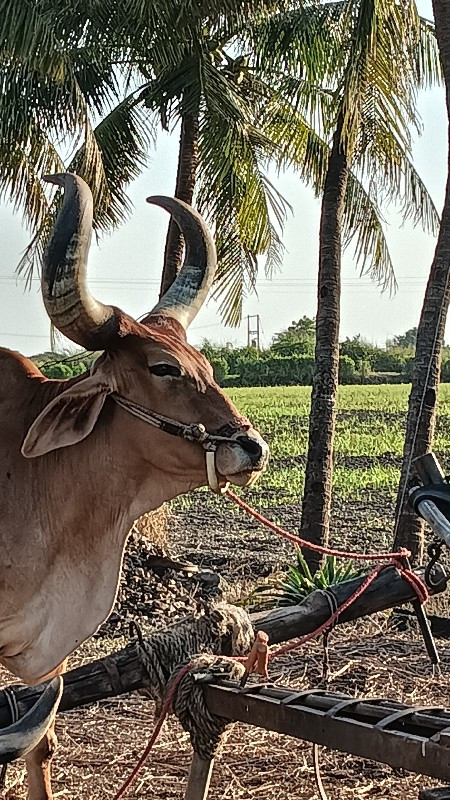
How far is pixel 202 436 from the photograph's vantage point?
133 inches

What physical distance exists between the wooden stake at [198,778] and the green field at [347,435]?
1230cm

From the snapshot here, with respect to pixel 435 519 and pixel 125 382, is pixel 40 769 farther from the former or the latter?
pixel 435 519

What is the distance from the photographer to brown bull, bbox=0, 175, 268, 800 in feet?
11.1

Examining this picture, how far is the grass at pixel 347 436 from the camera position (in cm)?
1795

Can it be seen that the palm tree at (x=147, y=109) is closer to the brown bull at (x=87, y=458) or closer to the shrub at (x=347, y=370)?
the brown bull at (x=87, y=458)

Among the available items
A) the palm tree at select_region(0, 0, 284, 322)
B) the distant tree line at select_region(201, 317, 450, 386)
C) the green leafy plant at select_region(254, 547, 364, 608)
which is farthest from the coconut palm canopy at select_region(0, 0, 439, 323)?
the distant tree line at select_region(201, 317, 450, 386)

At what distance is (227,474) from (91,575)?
2.04 ft

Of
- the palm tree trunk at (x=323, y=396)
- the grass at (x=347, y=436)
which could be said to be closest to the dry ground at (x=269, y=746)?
the palm tree trunk at (x=323, y=396)

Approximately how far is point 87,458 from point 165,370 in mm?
430

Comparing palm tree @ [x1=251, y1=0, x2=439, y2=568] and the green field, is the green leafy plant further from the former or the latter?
the green field

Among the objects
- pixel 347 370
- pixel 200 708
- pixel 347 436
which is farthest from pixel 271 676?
pixel 347 370

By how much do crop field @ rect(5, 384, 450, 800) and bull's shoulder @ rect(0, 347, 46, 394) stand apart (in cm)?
187

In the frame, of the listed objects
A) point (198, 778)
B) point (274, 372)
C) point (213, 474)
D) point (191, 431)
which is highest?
point (191, 431)

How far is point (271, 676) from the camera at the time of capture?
605cm
